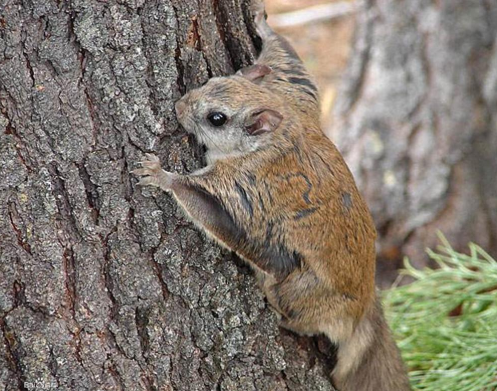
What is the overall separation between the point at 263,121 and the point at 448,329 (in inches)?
75.7

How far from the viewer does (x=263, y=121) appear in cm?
349

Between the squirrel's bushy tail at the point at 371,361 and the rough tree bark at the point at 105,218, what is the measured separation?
20.6 inches

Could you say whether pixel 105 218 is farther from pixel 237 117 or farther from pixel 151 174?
pixel 237 117

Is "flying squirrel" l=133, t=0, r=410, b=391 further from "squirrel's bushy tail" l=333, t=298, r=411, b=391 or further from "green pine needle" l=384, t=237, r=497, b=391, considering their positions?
"green pine needle" l=384, t=237, r=497, b=391

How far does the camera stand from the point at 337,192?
11.4 feet

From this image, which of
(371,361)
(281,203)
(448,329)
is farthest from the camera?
(448,329)

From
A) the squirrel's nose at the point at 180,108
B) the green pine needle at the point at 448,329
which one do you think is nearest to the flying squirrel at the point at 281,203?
the squirrel's nose at the point at 180,108

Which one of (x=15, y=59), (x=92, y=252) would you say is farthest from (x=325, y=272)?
(x=15, y=59)

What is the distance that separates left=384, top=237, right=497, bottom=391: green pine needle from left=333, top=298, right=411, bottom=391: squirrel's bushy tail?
0.47m

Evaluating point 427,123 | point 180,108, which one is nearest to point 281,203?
point 180,108

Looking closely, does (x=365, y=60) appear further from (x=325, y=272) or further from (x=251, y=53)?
(x=325, y=272)

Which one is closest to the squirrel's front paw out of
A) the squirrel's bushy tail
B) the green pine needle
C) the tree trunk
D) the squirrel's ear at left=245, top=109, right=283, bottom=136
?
the squirrel's ear at left=245, top=109, right=283, bottom=136

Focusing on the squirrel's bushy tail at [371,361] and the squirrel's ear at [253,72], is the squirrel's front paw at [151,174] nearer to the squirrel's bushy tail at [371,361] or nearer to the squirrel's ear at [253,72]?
the squirrel's ear at [253,72]

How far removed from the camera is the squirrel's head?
341cm
